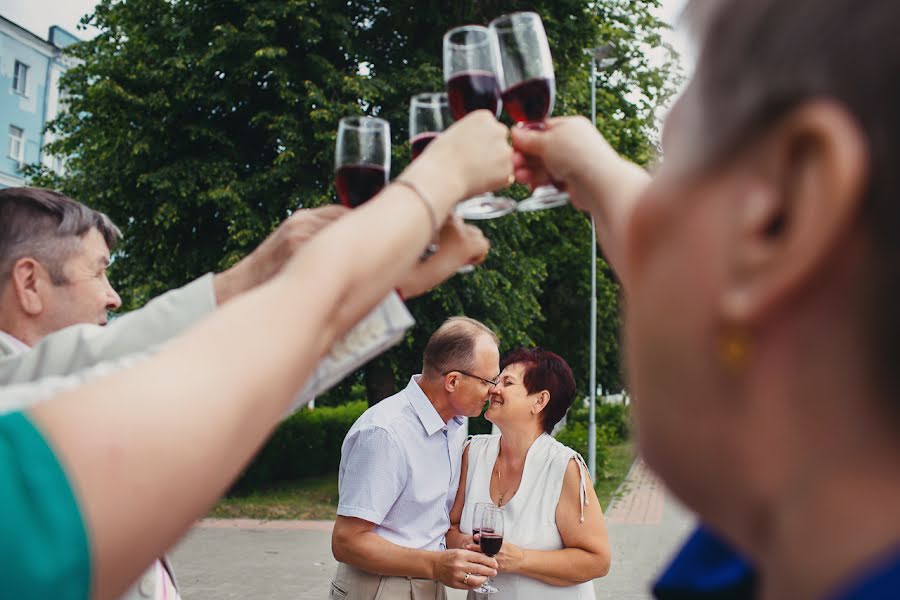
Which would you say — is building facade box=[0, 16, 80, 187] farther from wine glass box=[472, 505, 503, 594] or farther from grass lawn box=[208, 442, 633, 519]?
wine glass box=[472, 505, 503, 594]

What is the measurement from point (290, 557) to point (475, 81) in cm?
998

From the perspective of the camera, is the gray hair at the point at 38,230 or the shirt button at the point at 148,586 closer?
the shirt button at the point at 148,586

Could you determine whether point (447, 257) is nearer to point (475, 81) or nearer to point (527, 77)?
point (475, 81)

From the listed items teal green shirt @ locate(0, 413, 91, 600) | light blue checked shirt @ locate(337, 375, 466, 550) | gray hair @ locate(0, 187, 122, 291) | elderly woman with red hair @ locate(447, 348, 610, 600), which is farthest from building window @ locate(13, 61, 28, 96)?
teal green shirt @ locate(0, 413, 91, 600)

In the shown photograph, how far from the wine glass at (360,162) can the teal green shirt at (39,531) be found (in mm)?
1100

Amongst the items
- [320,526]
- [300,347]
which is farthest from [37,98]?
[300,347]

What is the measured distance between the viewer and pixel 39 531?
819 millimetres

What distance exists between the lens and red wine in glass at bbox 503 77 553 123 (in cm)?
190

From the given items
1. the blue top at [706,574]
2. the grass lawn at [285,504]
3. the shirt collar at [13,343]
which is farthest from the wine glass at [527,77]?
the grass lawn at [285,504]

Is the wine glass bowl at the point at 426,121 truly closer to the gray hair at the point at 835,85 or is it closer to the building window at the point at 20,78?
the gray hair at the point at 835,85

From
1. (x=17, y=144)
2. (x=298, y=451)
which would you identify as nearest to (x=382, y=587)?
(x=298, y=451)

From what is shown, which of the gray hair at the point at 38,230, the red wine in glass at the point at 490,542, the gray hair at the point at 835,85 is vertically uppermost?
the gray hair at the point at 835,85

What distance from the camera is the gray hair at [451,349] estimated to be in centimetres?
472

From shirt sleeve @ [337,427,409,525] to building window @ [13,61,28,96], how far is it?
117 feet
